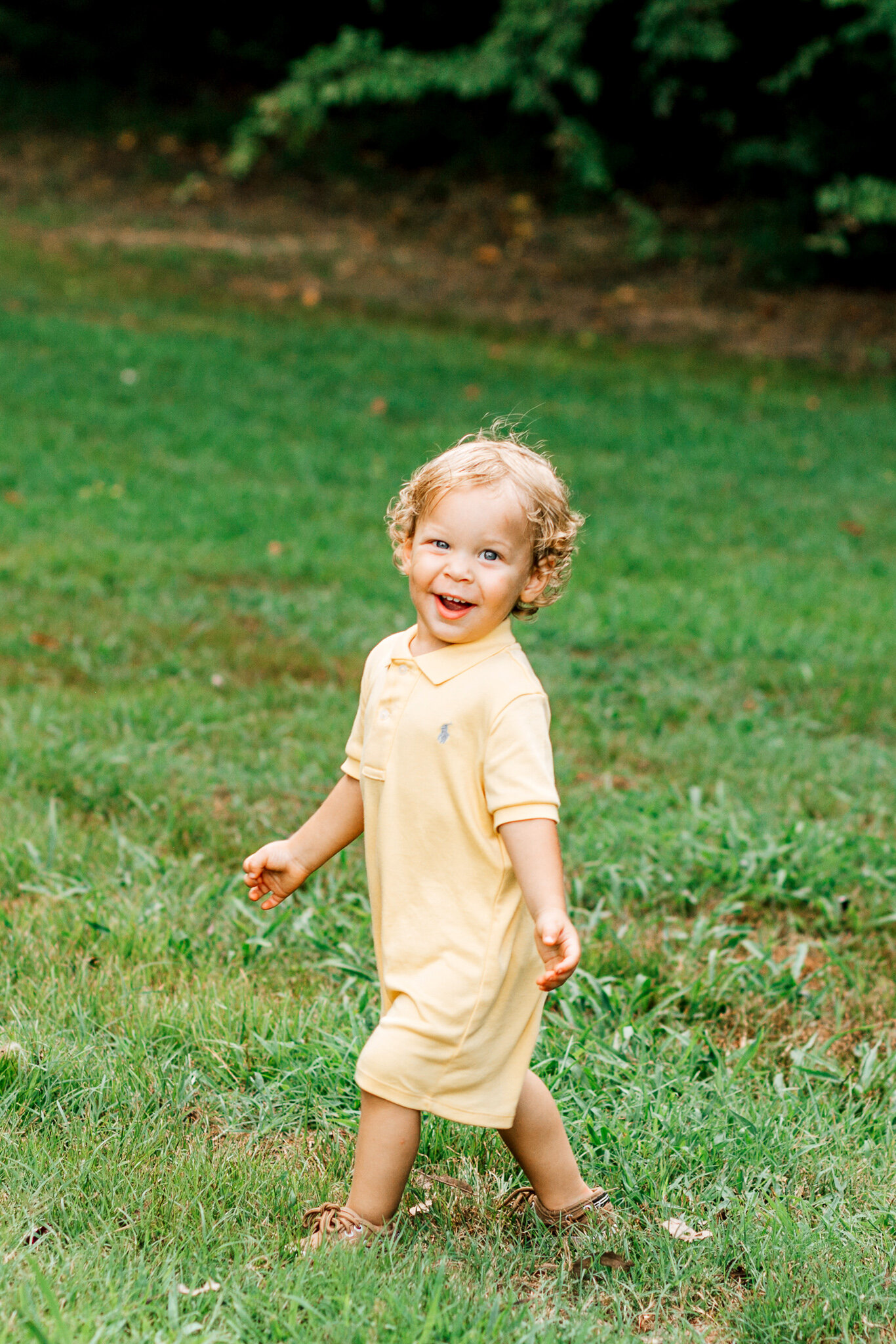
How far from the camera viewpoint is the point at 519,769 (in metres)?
2.03

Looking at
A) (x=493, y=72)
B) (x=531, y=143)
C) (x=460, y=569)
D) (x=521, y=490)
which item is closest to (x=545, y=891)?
(x=460, y=569)

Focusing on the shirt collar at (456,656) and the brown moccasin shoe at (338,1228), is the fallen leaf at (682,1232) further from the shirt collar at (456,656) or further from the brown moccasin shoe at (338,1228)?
the shirt collar at (456,656)

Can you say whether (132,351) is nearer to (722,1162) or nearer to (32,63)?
(722,1162)

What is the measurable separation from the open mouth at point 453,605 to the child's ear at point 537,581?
0.39 ft

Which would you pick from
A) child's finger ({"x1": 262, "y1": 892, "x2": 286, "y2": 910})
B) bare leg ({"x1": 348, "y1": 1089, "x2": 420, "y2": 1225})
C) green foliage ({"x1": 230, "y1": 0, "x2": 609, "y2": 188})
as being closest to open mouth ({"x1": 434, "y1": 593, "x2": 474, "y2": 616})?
child's finger ({"x1": 262, "y1": 892, "x2": 286, "y2": 910})

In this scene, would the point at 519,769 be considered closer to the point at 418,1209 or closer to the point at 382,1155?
the point at 382,1155

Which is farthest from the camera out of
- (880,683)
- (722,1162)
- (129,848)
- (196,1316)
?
(880,683)

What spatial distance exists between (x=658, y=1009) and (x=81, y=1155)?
128 centimetres

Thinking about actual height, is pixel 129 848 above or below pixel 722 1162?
below

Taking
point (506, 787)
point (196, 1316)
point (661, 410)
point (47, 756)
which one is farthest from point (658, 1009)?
point (661, 410)

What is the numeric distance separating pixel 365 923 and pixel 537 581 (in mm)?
1372

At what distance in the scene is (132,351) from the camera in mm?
10984

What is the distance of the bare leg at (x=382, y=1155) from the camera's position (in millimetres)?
2068

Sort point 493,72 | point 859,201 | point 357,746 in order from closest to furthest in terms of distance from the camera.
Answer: point 357,746 → point 859,201 → point 493,72
